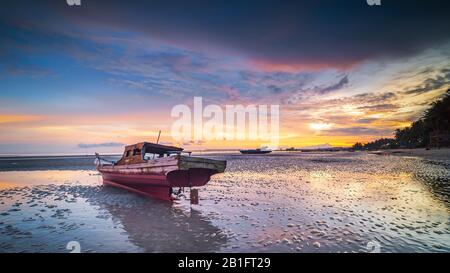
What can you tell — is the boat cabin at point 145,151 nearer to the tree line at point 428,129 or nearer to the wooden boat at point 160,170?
the wooden boat at point 160,170

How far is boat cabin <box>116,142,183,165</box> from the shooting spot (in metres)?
16.7

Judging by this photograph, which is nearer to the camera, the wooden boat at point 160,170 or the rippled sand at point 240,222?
the rippled sand at point 240,222

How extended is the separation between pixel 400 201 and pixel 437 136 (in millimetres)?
60119

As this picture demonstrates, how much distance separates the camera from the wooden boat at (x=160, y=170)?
43.1 feet

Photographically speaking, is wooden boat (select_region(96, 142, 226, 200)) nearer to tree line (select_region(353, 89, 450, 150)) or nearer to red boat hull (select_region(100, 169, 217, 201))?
red boat hull (select_region(100, 169, 217, 201))

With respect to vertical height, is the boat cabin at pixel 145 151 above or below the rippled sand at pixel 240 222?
above

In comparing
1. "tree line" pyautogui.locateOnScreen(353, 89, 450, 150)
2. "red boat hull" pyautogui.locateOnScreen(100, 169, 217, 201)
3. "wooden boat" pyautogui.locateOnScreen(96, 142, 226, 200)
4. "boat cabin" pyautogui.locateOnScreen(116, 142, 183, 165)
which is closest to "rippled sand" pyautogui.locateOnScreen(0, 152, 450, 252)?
"red boat hull" pyautogui.locateOnScreen(100, 169, 217, 201)

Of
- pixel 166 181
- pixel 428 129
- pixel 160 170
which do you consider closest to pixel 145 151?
Answer: pixel 160 170

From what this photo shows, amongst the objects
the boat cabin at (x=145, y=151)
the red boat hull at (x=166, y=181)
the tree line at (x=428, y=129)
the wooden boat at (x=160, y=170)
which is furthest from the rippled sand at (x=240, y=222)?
the tree line at (x=428, y=129)

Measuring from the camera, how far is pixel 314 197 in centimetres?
1425

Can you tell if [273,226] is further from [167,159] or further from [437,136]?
[437,136]

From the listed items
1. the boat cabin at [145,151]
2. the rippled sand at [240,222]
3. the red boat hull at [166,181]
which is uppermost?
the boat cabin at [145,151]

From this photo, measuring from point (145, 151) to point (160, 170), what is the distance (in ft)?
12.1
